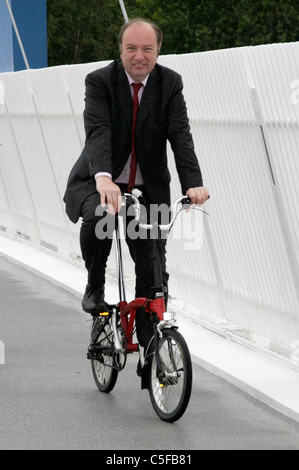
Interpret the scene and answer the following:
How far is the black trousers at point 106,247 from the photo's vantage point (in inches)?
279

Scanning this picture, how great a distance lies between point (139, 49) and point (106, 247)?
1.05 meters

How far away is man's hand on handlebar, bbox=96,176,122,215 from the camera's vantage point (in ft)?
22.1

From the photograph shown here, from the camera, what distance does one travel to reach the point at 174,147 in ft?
23.5

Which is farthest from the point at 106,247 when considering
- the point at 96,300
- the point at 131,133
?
the point at 131,133

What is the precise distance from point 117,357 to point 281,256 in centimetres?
159

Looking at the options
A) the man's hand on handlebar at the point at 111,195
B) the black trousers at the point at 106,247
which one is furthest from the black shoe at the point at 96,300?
the man's hand on handlebar at the point at 111,195

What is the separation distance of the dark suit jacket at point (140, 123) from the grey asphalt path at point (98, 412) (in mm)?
1051

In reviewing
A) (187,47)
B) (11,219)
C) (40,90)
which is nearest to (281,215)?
(40,90)

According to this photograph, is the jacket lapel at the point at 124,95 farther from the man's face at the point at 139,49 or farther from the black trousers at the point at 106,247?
the black trousers at the point at 106,247

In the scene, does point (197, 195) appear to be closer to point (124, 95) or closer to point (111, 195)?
point (111, 195)

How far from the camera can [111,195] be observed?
6746 mm

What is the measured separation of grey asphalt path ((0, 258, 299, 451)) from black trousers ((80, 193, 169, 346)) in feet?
1.63

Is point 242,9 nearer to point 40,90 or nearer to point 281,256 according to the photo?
point 40,90

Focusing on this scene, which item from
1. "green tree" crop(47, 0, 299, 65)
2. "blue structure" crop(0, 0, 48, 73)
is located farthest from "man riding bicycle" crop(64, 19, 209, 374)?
"green tree" crop(47, 0, 299, 65)
